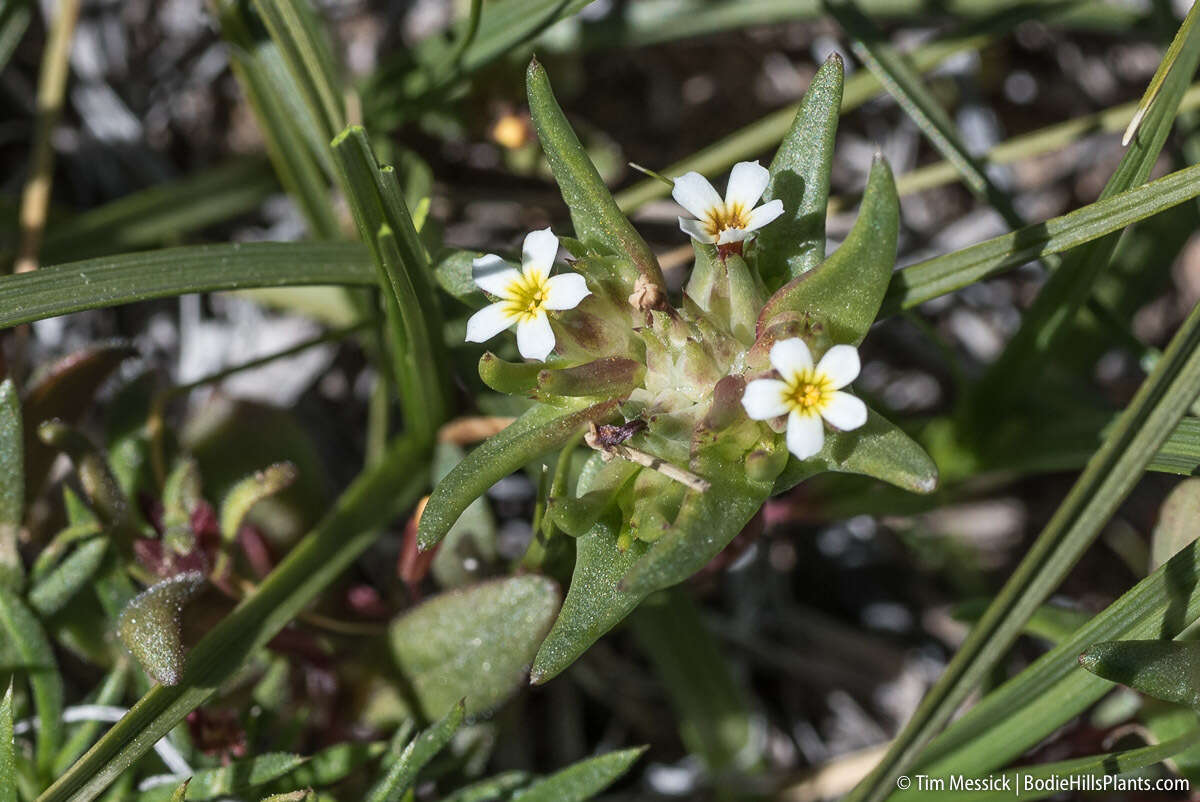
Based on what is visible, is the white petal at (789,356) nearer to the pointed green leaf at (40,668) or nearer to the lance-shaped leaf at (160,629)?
the lance-shaped leaf at (160,629)

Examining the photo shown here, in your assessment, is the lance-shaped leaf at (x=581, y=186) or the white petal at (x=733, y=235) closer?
the white petal at (x=733, y=235)

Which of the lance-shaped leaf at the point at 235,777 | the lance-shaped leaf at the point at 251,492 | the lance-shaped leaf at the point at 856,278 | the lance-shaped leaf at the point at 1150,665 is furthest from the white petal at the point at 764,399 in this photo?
the lance-shaped leaf at the point at 235,777

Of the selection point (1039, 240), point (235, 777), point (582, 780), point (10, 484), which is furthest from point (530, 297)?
point (10, 484)

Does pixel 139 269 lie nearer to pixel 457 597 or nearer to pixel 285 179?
pixel 285 179

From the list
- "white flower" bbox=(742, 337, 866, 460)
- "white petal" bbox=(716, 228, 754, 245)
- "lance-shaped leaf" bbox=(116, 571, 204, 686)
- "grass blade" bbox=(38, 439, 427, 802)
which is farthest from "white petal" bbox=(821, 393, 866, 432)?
"lance-shaped leaf" bbox=(116, 571, 204, 686)

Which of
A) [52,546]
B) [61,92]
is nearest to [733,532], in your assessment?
[52,546]

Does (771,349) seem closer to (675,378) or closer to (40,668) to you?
(675,378)
